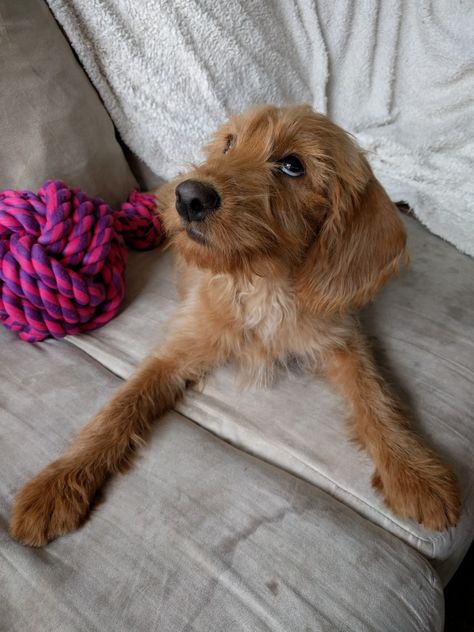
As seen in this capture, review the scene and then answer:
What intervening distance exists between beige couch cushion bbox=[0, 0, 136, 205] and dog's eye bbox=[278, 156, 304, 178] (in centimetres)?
96

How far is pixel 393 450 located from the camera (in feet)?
4.41

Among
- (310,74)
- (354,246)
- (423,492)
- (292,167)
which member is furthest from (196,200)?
(310,74)

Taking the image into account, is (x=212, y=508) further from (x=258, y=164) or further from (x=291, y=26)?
(x=291, y=26)

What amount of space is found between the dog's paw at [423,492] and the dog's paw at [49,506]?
80cm

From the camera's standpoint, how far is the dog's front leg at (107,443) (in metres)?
1.15

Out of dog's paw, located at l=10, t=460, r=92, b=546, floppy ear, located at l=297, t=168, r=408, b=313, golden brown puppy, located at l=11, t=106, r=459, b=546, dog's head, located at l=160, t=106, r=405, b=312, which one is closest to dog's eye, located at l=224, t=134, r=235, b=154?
golden brown puppy, located at l=11, t=106, r=459, b=546

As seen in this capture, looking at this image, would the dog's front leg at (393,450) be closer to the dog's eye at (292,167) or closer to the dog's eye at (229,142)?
the dog's eye at (292,167)

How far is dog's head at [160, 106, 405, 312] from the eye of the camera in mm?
1320

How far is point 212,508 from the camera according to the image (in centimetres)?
118

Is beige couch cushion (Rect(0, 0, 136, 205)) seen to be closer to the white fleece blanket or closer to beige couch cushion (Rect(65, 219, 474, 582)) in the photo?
the white fleece blanket

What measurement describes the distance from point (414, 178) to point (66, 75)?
1.72 m

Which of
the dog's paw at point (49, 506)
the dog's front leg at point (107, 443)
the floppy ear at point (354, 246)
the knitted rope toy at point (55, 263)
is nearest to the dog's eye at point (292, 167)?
A: the floppy ear at point (354, 246)

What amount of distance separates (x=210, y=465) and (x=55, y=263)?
865mm

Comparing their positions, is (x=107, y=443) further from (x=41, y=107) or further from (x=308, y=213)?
(x=41, y=107)
